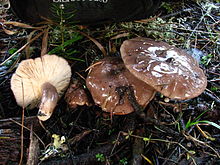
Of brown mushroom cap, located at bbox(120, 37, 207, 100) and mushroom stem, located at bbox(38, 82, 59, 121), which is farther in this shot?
mushroom stem, located at bbox(38, 82, 59, 121)

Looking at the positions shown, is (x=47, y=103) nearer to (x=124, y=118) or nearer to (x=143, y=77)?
(x=124, y=118)

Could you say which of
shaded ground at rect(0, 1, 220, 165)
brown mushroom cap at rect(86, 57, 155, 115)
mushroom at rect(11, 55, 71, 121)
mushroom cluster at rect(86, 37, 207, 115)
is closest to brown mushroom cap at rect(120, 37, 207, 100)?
mushroom cluster at rect(86, 37, 207, 115)

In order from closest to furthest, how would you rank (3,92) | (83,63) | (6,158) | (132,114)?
1. (6,158)
2. (132,114)
3. (3,92)
4. (83,63)

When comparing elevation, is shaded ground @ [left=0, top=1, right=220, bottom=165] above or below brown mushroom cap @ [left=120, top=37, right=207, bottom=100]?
below

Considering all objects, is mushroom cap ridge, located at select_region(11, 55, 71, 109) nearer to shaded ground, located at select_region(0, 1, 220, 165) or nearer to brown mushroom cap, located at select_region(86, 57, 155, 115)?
shaded ground, located at select_region(0, 1, 220, 165)

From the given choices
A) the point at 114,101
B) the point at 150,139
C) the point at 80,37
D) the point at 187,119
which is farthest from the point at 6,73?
the point at 187,119

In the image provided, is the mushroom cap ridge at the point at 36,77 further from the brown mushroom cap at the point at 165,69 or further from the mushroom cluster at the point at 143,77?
the brown mushroom cap at the point at 165,69

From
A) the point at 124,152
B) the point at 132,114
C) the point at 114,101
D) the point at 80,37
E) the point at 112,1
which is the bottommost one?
the point at 124,152

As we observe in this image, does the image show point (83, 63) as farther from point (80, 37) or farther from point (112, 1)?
point (112, 1)
